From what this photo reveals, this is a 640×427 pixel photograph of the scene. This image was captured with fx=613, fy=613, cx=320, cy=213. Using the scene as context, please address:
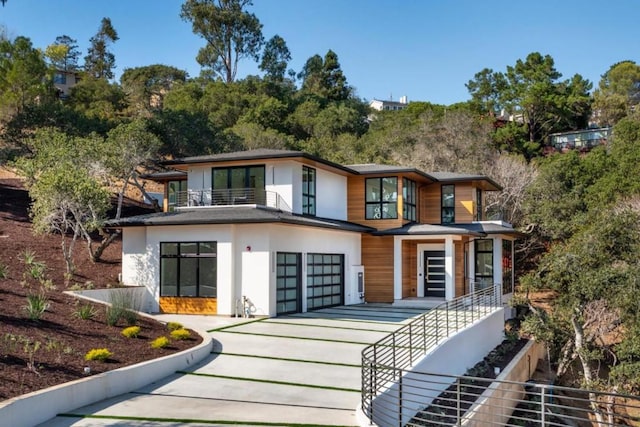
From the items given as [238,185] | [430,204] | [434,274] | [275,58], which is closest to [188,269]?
[238,185]

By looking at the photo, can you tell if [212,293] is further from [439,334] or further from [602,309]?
[602,309]

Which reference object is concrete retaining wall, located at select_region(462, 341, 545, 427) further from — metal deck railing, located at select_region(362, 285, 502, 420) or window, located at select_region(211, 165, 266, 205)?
window, located at select_region(211, 165, 266, 205)

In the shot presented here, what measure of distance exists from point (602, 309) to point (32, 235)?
21.1m

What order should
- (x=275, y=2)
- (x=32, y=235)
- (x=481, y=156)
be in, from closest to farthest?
(x=275, y=2) < (x=32, y=235) < (x=481, y=156)

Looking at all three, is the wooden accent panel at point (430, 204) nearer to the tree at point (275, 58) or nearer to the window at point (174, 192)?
the window at point (174, 192)

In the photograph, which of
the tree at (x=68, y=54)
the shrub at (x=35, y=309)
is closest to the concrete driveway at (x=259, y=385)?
the shrub at (x=35, y=309)

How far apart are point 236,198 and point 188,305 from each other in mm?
4417

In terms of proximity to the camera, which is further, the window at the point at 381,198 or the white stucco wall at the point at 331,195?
the window at the point at 381,198

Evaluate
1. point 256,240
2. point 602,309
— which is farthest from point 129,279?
point 602,309

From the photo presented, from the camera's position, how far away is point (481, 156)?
4047 centimetres

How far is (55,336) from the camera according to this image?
1170 cm

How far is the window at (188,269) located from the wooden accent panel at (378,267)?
7.94 meters

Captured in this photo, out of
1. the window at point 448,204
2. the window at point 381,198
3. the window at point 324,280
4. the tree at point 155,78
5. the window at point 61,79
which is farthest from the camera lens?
the window at point 61,79

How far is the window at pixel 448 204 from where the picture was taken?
27.1 meters
